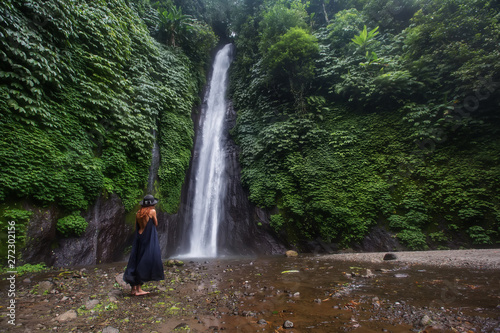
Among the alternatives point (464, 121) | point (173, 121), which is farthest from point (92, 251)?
point (464, 121)

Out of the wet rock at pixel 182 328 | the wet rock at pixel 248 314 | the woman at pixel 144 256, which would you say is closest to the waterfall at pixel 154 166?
the woman at pixel 144 256

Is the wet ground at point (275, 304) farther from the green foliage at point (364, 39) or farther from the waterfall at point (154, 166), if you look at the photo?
the green foliage at point (364, 39)

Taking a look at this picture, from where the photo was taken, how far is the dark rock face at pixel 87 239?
201 inches

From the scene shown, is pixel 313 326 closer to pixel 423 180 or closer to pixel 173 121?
pixel 423 180

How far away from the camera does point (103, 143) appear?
7250mm

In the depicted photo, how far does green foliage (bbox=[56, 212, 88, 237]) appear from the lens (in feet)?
18.6

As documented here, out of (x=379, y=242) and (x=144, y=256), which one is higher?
(x=144, y=256)

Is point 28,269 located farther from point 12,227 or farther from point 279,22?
point 279,22

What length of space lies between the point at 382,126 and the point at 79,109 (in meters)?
11.5

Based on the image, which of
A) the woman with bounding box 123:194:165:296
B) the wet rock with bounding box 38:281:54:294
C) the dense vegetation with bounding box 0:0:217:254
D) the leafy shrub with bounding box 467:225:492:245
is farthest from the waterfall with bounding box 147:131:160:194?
the leafy shrub with bounding box 467:225:492:245

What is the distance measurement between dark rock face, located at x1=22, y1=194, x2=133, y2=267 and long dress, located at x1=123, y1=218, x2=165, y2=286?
367cm

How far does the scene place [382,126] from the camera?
923 centimetres

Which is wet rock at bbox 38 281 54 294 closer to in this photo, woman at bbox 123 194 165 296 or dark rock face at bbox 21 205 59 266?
woman at bbox 123 194 165 296

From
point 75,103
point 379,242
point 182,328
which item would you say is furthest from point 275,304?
point 75,103
